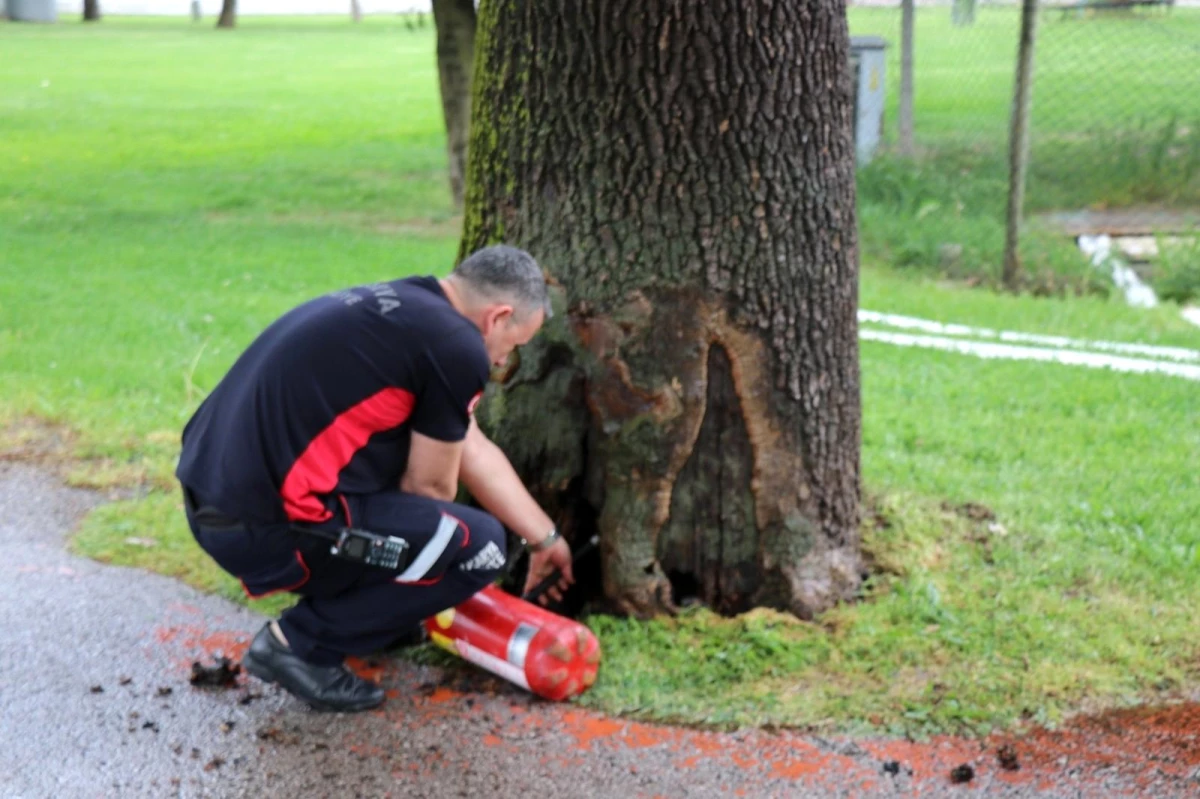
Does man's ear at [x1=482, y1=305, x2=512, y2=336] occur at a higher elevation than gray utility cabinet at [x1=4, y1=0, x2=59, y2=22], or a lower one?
higher

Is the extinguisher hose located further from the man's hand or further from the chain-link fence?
the chain-link fence

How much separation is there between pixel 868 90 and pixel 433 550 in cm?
1088

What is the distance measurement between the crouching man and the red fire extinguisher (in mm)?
171

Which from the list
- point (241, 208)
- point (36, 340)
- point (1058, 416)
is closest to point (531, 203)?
point (1058, 416)

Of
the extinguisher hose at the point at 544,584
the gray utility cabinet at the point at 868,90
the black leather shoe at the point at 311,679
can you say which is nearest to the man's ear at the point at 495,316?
the extinguisher hose at the point at 544,584

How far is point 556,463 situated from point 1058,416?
3143mm

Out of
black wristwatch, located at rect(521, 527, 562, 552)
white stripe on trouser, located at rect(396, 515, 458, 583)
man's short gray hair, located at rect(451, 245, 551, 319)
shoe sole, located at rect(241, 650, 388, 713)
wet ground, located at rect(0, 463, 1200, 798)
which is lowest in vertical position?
wet ground, located at rect(0, 463, 1200, 798)

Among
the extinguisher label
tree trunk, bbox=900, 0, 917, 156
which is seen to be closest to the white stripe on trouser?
the extinguisher label

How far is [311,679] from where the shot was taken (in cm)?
413

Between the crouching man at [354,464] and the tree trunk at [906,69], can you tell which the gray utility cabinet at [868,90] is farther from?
the crouching man at [354,464]

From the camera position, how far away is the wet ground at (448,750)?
12.4 feet

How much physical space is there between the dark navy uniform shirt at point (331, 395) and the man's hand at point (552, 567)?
736 mm

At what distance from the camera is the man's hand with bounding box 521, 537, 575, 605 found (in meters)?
4.50

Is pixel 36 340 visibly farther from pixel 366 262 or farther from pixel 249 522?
pixel 249 522
